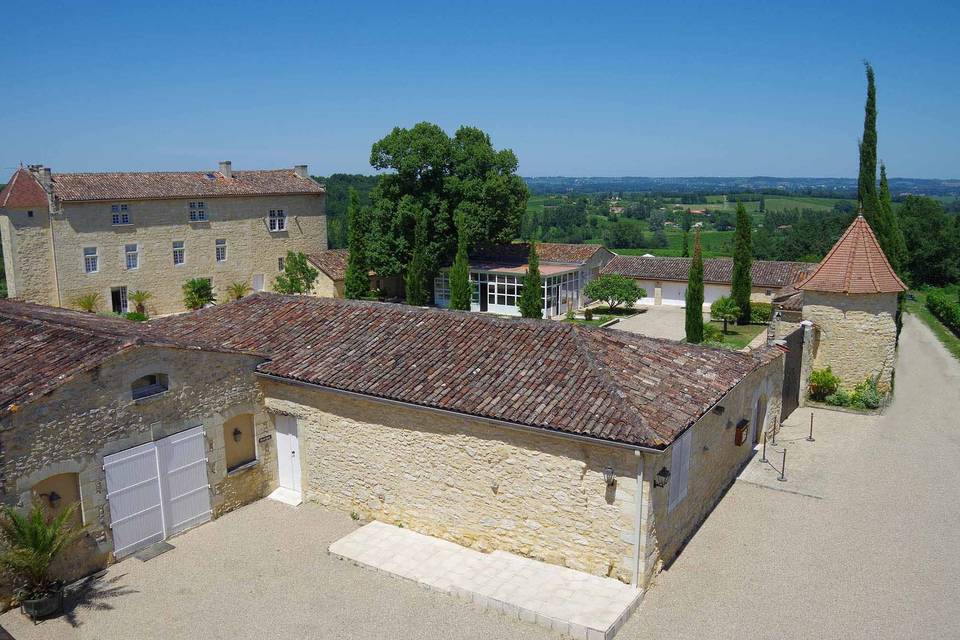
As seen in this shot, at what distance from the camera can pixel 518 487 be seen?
11.6 m

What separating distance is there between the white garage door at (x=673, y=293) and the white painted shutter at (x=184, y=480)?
111ft

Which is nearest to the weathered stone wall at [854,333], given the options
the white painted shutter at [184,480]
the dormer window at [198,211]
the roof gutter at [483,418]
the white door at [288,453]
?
the roof gutter at [483,418]

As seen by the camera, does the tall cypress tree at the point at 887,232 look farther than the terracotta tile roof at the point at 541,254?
No

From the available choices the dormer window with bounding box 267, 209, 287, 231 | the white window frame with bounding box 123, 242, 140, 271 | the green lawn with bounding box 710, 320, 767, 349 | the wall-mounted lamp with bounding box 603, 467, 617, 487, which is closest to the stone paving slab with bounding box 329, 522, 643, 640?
the wall-mounted lamp with bounding box 603, 467, 617, 487

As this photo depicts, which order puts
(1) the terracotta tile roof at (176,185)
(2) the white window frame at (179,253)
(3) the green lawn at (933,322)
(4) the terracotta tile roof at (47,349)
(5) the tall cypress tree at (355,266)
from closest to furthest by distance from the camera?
(4) the terracotta tile roof at (47,349), (3) the green lawn at (933,322), (1) the terracotta tile roof at (176,185), (2) the white window frame at (179,253), (5) the tall cypress tree at (355,266)

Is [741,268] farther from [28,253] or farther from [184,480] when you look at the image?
[28,253]

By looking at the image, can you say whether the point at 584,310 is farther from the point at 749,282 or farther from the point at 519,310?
the point at 749,282

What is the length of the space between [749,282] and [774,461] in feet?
67.6

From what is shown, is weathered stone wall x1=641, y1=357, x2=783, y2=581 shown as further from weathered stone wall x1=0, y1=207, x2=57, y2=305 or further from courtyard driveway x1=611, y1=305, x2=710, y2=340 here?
weathered stone wall x1=0, y1=207, x2=57, y2=305

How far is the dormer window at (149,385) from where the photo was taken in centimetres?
1159

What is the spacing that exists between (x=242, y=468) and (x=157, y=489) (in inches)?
72.7

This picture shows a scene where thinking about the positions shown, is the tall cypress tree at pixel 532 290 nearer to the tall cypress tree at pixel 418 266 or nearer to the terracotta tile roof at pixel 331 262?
the tall cypress tree at pixel 418 266

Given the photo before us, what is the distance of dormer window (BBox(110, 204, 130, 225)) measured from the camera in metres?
33.4

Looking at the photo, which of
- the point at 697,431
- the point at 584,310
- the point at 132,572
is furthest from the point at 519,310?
the point at 132,572
